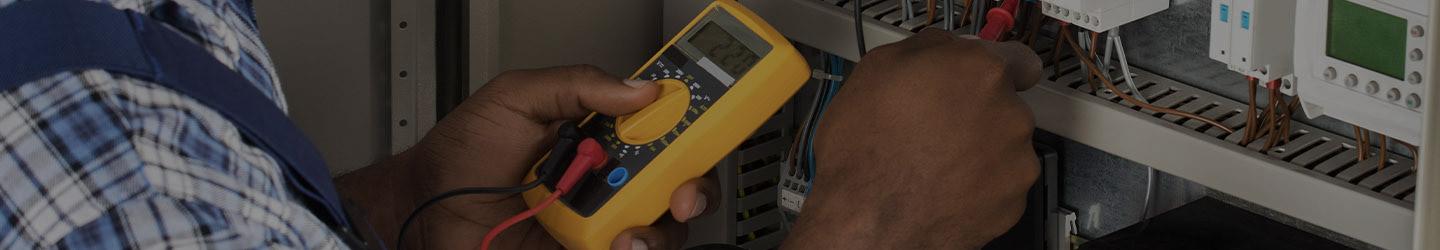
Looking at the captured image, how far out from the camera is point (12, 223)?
563mm

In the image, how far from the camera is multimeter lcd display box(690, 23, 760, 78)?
1.18 metres

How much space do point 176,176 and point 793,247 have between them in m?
0.59

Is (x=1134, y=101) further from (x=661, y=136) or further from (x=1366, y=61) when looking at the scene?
(x=661, y=136)

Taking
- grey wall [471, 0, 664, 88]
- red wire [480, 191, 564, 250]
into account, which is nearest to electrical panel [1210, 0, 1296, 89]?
red wire [480, 191, 564, 250]

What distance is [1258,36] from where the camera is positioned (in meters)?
1.09

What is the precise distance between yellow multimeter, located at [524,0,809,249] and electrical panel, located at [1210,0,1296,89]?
0.30 m

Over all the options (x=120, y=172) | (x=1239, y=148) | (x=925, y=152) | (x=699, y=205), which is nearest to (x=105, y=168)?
(x=120, y=172)

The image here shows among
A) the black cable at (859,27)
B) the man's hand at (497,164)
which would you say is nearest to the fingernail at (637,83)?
the man's hand at (497,164)

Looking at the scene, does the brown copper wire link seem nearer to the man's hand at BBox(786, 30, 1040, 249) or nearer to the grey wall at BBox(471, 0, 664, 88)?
the man's hand at BBox(786, 30, 1040, 249)

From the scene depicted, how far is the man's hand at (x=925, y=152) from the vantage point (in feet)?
3.41

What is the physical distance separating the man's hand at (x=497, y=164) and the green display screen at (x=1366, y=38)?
18.7 inches

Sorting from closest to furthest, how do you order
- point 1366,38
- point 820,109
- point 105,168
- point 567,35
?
1. point 105,168
2. point 1366,38
3. point 820,109
4. point 567,35

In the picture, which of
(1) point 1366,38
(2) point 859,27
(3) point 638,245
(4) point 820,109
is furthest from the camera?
(4) point 820,109

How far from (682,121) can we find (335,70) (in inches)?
20.2
